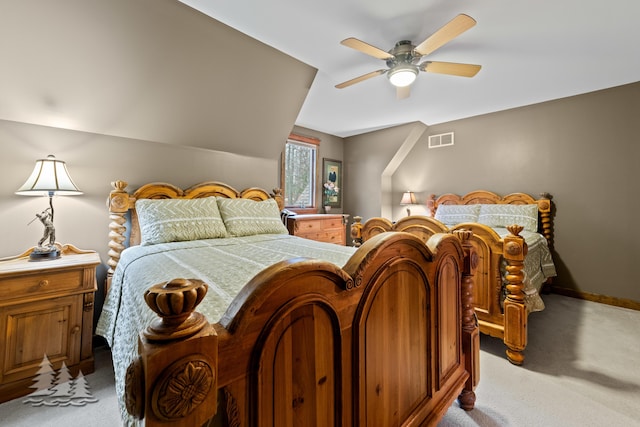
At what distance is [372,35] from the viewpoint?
6.75 feet

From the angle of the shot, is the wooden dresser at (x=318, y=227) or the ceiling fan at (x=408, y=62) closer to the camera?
the ceiling fan at (x=408, y=62)

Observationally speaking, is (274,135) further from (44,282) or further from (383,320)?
(383,320)

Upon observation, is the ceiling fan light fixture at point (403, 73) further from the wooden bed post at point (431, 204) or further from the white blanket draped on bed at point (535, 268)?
the wooden bed post at point (431, 204)

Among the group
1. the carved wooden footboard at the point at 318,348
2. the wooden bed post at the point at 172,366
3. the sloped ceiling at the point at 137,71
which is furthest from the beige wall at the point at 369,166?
the wooden bed post at the point at 172,366

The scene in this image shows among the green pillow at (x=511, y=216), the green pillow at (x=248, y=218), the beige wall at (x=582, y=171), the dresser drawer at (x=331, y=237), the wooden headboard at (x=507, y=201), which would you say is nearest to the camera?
the green pillow at (x=248, y=218)

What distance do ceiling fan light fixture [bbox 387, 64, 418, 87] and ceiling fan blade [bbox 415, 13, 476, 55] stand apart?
0.17 metres

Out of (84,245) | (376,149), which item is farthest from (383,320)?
(376,149)

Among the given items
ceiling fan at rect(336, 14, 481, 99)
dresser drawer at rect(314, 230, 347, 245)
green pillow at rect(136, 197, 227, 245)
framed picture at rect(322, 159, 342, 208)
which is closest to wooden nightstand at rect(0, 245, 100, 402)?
green pillow at rect(136, 197, 227, 245)

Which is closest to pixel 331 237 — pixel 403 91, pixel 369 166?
pixel 369 166

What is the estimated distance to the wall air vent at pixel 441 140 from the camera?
14.0 feet

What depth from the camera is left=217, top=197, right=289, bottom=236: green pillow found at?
2.40 meters

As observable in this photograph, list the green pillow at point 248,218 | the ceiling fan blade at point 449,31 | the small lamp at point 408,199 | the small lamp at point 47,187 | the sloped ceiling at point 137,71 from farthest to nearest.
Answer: the small lamp at point 408,199 → the green pillow at point 248,218 → the small lamp at point 47,187 → the sloped ceiling at point 137,71 → the ceiling fan blade at point 449,31

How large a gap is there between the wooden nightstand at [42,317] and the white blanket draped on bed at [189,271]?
5.7 inches

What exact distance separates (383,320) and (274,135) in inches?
105
